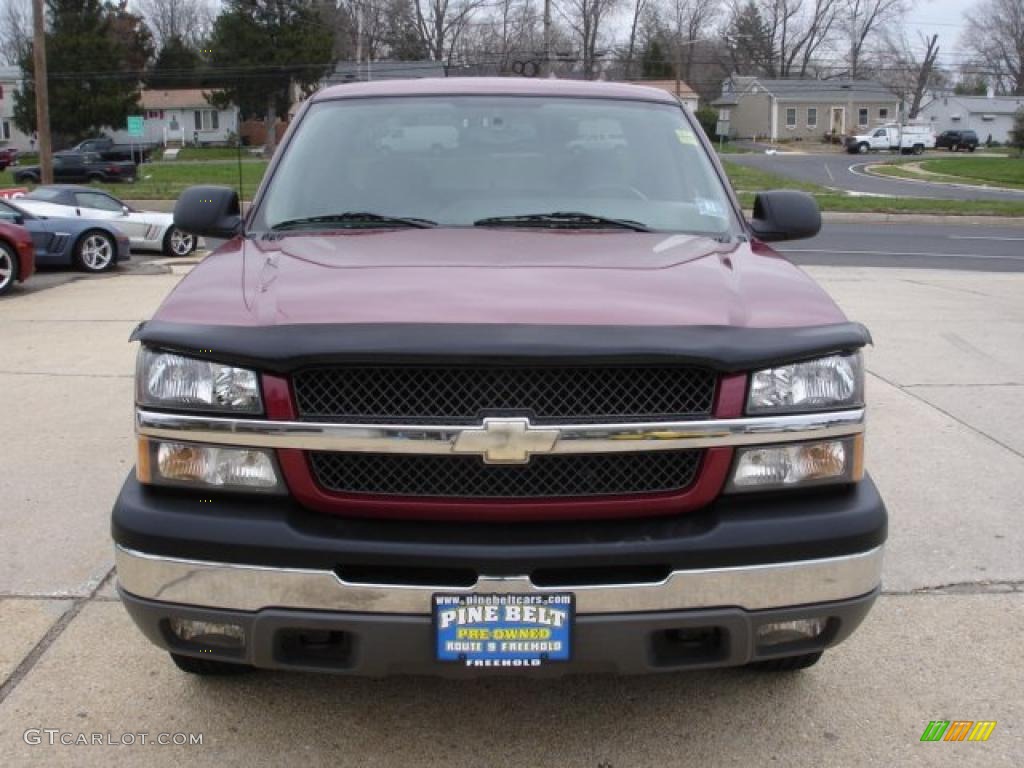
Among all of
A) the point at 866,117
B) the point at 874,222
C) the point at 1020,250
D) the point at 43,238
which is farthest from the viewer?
the point at 866,117

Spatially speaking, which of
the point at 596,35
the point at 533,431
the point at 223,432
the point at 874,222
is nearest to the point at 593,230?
the point at 533,431

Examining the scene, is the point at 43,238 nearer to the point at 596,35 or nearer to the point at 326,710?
the point at 326,710

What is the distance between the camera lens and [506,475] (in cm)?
245

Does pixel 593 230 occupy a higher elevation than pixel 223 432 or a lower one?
higher

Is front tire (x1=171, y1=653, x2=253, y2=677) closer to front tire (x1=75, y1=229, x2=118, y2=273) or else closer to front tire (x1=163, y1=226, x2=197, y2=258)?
front tire (x1=75, y1=229, x2=118, y2=273)

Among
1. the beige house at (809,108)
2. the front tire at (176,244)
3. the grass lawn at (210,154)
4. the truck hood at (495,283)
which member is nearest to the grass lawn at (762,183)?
the front tire at (176,244)

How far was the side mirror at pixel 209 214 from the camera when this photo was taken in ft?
12.4

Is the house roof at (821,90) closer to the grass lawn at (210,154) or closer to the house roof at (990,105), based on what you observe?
the house roof at (990,105)

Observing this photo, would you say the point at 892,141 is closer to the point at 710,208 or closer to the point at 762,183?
the point at 762,183

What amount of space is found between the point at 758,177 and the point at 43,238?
90.6 feet

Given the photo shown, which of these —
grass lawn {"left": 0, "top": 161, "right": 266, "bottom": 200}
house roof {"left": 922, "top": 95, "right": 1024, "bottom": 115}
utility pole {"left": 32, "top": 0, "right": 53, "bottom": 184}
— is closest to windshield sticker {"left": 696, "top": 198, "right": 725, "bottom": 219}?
grass lawn {"left": 0, "top": 161, "right": 266, "bottom": 200}

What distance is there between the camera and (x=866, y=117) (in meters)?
87.6

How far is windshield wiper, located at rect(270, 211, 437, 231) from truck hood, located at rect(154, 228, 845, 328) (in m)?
0.16

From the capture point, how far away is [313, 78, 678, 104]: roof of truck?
4.08 meters
